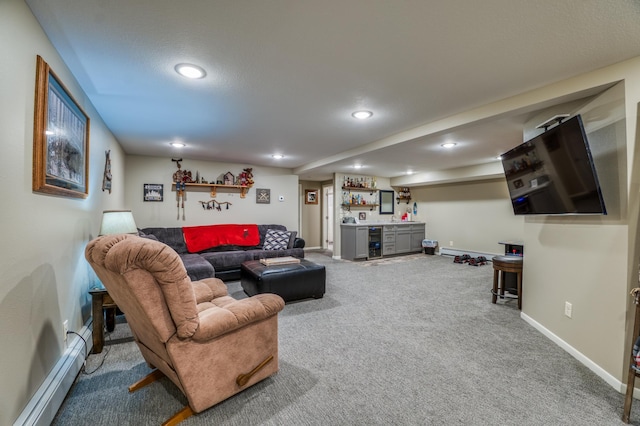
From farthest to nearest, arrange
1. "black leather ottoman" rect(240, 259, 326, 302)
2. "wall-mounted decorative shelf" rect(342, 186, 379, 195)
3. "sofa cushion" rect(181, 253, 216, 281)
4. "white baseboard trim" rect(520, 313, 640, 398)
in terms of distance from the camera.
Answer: "wall-mounted decorative shelf" rect(342, 186, 379, 195)
"sofa cushion" rect(181, 253, 216, 281)
"black leather ottoman" rect(240, 259, 326, 302)
"white baseboard trim" rect(520, 313, 640, 398)

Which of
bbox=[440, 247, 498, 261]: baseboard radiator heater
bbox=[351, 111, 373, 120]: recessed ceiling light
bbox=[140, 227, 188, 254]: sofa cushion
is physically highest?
bbox=[351, 111, 373, 120]: recessed ceiling light

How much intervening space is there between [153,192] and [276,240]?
2.46m

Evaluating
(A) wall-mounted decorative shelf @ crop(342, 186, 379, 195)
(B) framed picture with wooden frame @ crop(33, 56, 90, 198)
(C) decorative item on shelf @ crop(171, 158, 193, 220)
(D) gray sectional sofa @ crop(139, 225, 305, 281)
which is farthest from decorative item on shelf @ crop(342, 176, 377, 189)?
(B) framed picture with wooden frame @ crop(33, 56, 90, 198)

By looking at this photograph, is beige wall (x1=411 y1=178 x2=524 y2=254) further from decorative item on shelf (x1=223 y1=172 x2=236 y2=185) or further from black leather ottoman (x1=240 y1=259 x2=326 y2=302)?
decorative item on shelf (x1=223 y1=172 x2=236 y2=185)

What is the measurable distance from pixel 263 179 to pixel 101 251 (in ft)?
15.8

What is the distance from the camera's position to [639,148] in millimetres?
1762

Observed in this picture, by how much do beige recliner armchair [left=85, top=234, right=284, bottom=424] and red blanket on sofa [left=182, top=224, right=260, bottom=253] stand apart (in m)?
3.20

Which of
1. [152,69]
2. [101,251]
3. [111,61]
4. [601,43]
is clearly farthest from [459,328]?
[111,61]

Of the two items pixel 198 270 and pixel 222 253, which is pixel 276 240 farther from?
pixel 198 270

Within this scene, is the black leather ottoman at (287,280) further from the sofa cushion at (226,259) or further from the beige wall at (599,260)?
the beige wall at (599,260)

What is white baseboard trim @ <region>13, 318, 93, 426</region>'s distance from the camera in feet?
4.49

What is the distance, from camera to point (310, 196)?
8.02m

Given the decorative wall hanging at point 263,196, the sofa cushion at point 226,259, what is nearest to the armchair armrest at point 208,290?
the sofa cushion at point 226,259

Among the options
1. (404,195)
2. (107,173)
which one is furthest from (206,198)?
(404,195)
